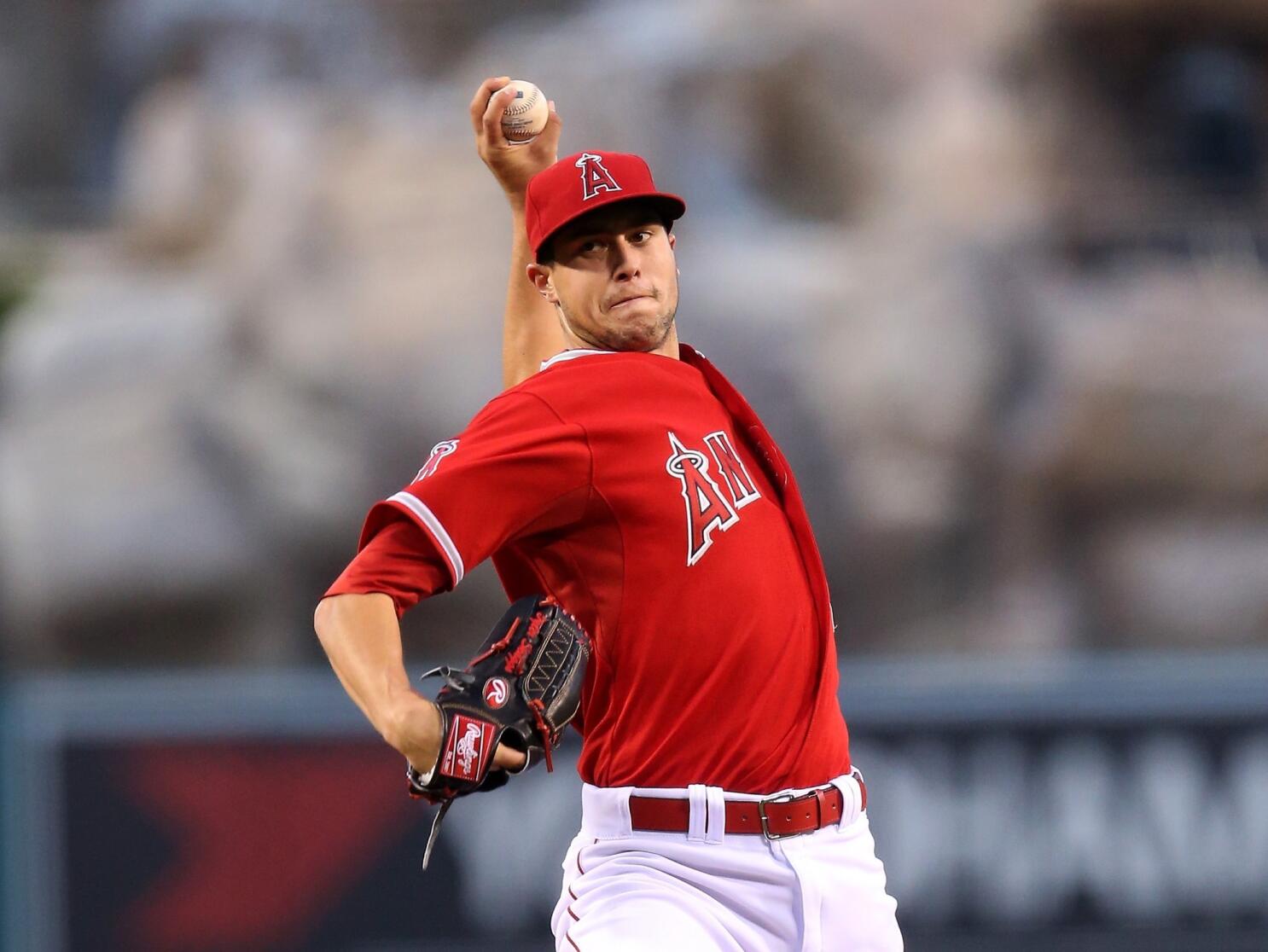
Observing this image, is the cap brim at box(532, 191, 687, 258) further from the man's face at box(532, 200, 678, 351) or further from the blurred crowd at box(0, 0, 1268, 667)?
the blurred crowd at box(0, 0, 1268, 667)

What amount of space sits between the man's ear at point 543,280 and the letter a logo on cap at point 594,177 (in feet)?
0.65

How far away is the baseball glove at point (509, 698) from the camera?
2365 mm

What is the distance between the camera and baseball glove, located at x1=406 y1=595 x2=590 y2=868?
237cm

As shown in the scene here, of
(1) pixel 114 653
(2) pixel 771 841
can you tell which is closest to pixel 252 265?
(1) pixel 114 653

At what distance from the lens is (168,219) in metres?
9.73

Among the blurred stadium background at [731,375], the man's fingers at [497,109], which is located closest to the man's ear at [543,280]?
the man's fingers at [497,109]

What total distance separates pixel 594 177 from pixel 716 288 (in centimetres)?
599

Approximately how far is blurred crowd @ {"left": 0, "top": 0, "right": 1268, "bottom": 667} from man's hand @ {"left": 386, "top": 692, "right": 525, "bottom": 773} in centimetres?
559

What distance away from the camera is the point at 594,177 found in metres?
2.83

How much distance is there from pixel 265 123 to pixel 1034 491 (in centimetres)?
472

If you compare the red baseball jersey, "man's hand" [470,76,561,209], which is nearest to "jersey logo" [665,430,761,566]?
the red baseball jersey

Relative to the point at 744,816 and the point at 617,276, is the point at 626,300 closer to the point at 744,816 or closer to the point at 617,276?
the point at 617,276

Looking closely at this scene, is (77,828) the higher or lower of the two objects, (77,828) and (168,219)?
the lower

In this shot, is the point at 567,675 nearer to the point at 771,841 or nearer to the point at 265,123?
the point at 771,841
